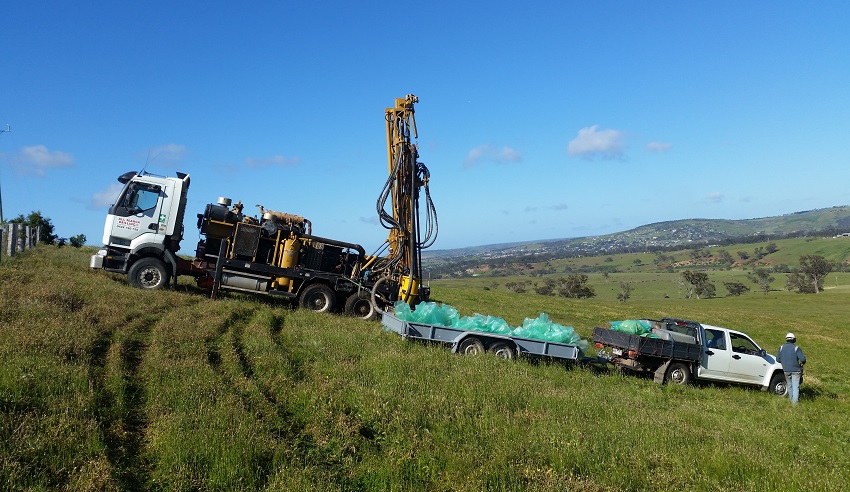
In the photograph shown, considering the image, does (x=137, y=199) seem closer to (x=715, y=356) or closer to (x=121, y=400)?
(x=121, y=400)

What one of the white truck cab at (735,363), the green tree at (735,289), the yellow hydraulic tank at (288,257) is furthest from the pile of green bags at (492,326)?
the green tree at (735,289)

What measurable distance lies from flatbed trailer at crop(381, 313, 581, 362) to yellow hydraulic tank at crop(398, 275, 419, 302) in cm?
440

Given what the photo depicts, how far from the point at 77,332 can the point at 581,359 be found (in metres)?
10.4

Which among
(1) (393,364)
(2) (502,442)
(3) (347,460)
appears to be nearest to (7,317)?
(1) (393,364)

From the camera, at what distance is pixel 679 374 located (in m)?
14.0


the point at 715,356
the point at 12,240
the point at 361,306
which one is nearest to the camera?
the point at 715,356

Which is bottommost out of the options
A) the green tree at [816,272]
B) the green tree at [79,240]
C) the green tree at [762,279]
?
the green tree at [79,240]

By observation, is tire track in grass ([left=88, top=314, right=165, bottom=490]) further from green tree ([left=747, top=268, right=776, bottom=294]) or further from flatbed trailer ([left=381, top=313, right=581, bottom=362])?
green tree ([left=747, top=268, right=776, bottom=294])

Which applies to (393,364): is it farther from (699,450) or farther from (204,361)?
(699,450)

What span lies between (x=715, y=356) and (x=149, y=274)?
16.0 m

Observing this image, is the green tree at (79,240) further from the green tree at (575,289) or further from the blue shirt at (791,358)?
the green tree at (575,289)

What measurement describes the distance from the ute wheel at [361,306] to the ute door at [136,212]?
6.29m

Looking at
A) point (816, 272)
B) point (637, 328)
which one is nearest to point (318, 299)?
point (637, 328)

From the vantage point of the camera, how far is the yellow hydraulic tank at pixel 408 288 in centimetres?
1728
